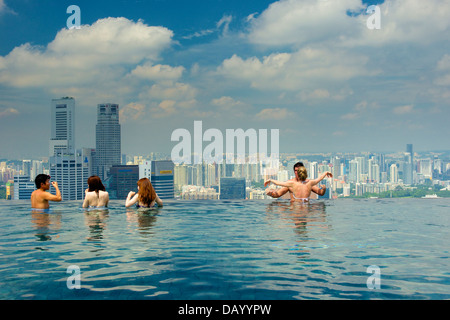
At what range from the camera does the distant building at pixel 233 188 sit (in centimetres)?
13462

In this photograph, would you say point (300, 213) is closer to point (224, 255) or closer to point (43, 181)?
point (224, 255)

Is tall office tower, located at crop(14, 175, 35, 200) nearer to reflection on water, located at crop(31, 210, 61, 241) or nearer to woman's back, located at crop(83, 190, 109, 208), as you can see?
woman's back, located at crop(83, 190, 109, 208)

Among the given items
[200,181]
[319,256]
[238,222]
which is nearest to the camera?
[319,256]

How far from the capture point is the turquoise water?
571cm

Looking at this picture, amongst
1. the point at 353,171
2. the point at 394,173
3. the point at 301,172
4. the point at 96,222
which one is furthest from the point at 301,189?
the point at 394,173

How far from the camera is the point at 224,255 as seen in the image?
7.89 m

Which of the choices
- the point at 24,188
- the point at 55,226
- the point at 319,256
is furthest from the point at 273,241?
the point at 24,188

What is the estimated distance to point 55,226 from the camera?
38.0 ft

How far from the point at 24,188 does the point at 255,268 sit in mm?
160676

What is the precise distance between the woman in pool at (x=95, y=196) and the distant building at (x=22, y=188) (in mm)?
143008

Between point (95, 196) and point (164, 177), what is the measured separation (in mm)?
173540

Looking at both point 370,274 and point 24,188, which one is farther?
point 24,188

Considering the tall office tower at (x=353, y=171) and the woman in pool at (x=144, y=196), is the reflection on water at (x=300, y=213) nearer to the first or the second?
the woman in pool at (x=144, y=196)

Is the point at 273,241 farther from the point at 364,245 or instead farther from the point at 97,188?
the point at 97,188
